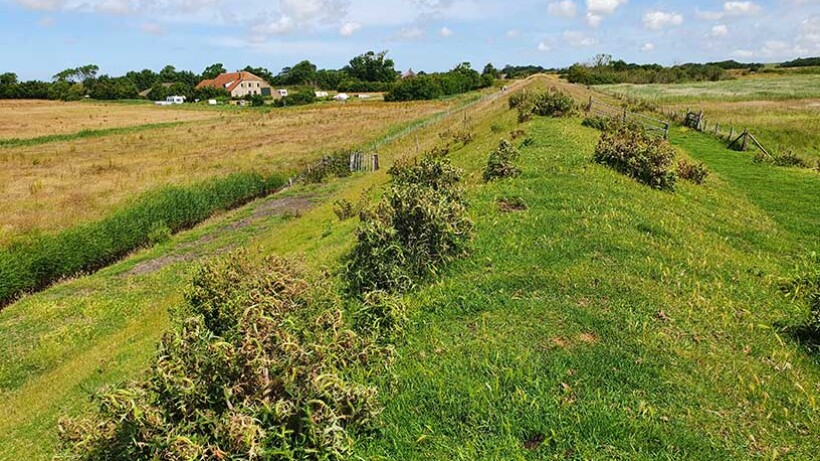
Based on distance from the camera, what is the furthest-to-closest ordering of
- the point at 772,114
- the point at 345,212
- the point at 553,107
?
→ the point at 772,114
the point at 553,107
the point at 345,212

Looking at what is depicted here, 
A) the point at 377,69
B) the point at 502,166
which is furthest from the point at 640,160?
the point at 377,69

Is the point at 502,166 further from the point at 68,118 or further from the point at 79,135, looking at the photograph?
the point at 68,118

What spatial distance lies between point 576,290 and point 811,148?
3250 centimetres

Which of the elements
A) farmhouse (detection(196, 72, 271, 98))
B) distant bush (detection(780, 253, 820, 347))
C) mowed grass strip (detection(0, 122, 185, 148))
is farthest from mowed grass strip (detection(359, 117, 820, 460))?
farmhouse (detection(196, 72, 271, 98))

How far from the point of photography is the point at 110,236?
2286 cm

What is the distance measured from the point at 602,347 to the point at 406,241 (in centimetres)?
413

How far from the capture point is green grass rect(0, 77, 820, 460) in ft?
18.9

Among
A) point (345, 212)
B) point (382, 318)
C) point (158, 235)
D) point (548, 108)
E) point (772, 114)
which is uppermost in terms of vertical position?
point (548, 108)

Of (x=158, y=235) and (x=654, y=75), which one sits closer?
(x=158, y=235)

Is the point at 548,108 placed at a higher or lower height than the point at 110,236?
higher

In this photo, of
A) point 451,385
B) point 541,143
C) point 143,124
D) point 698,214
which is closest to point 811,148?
point 541,143

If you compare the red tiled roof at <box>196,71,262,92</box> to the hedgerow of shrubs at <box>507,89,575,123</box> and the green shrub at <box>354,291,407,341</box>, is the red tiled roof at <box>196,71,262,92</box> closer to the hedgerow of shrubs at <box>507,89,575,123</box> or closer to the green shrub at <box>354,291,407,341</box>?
the hedgerow of shrubs at <box>507,89,575,123</box>

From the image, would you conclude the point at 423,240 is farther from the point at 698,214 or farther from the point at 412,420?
the point at 698,214

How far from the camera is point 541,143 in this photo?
2022cm
